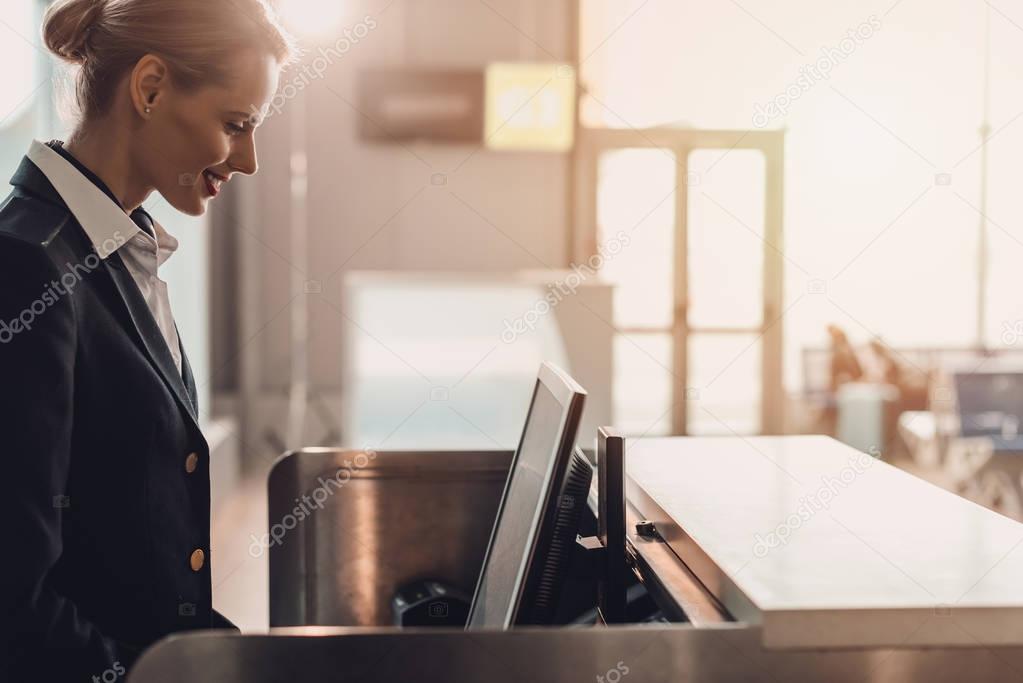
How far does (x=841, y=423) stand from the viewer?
5.91 metres

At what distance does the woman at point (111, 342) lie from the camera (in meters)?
0.91

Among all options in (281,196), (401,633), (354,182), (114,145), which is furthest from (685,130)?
(401,633)

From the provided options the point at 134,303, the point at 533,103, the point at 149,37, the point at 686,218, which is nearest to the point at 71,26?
the point at 149,37

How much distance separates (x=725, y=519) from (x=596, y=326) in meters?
3.40

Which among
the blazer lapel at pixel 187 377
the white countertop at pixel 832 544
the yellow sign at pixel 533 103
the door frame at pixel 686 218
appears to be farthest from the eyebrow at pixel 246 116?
the door frame at pixel 686 218

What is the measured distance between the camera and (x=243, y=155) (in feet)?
3.96

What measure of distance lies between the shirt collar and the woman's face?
0.07 m

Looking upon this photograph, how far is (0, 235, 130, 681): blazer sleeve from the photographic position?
0.89 metres

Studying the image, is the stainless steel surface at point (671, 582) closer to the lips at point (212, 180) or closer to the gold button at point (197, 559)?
the gold button at point (197, 559)

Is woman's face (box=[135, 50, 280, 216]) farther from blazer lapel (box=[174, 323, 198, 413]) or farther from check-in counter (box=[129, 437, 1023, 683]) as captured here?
check-in counter (box=[129, 437, 1023, 683])

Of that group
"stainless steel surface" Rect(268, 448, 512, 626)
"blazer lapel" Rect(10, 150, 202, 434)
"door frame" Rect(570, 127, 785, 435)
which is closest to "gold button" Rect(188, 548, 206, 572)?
"blazer lapel" Rect(10, 150, 202, 434)

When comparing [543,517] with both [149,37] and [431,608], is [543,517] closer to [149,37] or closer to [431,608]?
[431,608]

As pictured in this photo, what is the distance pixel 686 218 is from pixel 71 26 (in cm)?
535

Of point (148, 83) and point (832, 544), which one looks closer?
point (832, 544)
